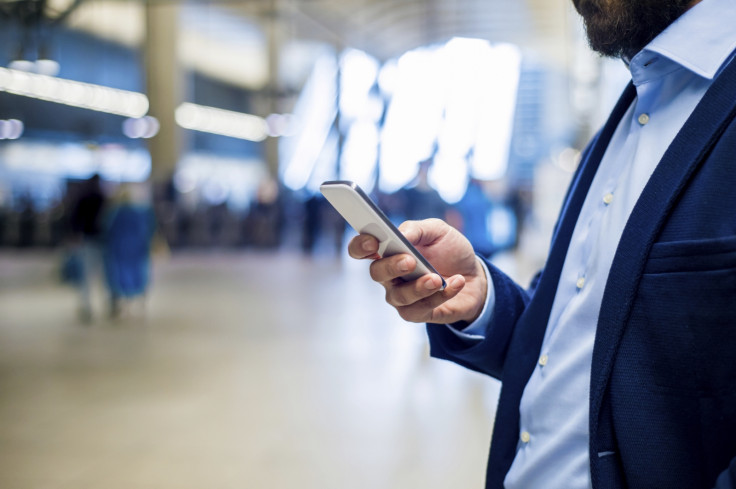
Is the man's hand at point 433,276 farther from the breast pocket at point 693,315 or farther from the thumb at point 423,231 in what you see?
the breast pocket at point 693,315

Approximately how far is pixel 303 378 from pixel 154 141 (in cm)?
1307

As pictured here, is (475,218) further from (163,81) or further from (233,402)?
(163,81)

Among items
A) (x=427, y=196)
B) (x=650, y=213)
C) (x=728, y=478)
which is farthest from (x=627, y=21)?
(x=427, y=196)

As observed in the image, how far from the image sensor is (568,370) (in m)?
0.97

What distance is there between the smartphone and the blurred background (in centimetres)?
63

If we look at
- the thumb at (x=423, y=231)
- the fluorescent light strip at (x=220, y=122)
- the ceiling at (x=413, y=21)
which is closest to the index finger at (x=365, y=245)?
the thumb at (x=423, y=231)

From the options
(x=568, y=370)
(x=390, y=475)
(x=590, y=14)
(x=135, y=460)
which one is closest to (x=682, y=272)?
(x=568, y=370)

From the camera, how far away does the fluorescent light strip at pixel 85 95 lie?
14.0 metres

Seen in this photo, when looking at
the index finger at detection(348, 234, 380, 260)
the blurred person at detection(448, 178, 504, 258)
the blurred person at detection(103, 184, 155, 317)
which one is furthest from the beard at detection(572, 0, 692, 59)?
the blurred person at detection(103, 184, 155, 317)

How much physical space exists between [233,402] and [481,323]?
3139 millimetres

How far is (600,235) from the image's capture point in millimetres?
966

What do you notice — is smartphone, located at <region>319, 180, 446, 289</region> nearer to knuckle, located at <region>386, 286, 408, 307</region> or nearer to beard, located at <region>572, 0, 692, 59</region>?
knuckle, located at <region>386, 286, 408, 307</region>

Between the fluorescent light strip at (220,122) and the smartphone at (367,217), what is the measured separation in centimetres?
1630

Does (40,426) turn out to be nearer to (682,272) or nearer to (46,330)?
(46,330)
